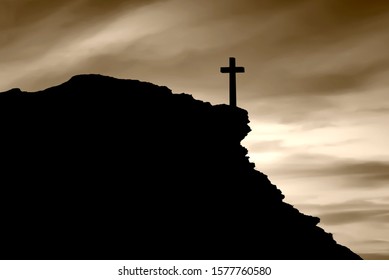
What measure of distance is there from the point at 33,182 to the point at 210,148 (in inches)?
304

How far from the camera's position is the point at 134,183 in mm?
26734

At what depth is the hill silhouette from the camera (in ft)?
82.8

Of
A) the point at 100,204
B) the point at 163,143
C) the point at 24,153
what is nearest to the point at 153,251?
the point at 100,204

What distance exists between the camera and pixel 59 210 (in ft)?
84.5

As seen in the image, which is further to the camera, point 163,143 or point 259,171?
point 259,171

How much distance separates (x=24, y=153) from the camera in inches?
1082

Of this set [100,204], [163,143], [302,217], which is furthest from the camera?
A: [302,217]

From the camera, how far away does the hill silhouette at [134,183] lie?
25250 millimetres

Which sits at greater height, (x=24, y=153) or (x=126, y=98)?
(x=126, y=98)
